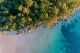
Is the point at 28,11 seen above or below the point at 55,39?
above

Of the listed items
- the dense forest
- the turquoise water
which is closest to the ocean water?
the turquoise water

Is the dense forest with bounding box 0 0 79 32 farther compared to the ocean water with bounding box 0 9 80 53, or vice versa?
the ocean water with bounding box 0 9 80 53

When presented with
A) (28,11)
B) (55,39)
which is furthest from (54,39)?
(28,11)

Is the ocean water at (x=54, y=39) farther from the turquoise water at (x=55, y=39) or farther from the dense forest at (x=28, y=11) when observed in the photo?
the dense forest at (x=28, y=11)

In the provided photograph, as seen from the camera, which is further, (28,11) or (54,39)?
(54,39)

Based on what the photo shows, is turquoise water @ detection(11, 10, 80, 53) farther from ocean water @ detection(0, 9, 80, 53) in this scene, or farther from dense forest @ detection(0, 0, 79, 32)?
dense forest @ detection(0, 0, 79, 32)

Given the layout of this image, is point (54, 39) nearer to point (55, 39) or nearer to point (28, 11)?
point (55, 39)

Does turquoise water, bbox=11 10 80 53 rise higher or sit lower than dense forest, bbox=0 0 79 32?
lower

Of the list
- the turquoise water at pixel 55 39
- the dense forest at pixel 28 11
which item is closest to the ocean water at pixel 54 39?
the turquoise water at pixel 55 39

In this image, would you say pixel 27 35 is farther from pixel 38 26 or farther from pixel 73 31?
pixel 73 31
